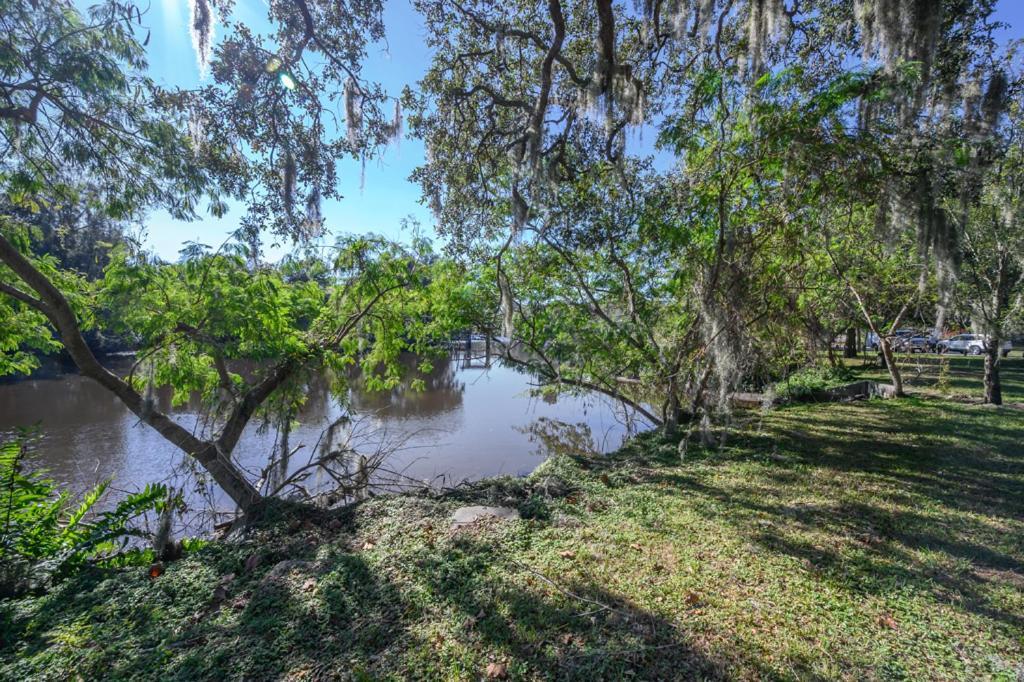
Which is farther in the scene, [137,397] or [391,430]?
[391,430]

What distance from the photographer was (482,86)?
635 cm

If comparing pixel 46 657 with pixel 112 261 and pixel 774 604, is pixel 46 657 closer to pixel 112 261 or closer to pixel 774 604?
pixel 112 261

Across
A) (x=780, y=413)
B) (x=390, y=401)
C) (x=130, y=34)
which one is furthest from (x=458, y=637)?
(x=390, y=401)

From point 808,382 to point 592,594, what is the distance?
30.9 ft

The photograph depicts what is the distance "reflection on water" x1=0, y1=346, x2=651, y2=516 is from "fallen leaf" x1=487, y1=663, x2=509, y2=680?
131 inches

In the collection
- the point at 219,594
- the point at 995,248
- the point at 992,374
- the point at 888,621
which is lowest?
the point at 219,594

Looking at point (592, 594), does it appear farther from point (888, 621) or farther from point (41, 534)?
point (41, 534)

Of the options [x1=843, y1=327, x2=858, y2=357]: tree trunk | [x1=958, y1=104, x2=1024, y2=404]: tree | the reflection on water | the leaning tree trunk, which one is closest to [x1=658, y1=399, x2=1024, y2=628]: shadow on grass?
[x1=958, y1=104, x2=1024, y2=404]: tree

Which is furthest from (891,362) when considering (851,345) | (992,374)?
(851,345)

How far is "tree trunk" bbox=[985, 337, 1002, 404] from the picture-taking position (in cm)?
786

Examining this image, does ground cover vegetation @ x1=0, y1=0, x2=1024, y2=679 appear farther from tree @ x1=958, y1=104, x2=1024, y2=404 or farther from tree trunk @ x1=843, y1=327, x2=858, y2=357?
tree trunk @ x1=843, y1=327, x2=858, y2=357

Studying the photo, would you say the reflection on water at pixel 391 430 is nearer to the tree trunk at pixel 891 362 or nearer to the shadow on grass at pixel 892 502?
the shadow on grass at pixel 892 502

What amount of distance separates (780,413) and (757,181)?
5080 mm

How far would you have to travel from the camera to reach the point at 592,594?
272 centimetres
